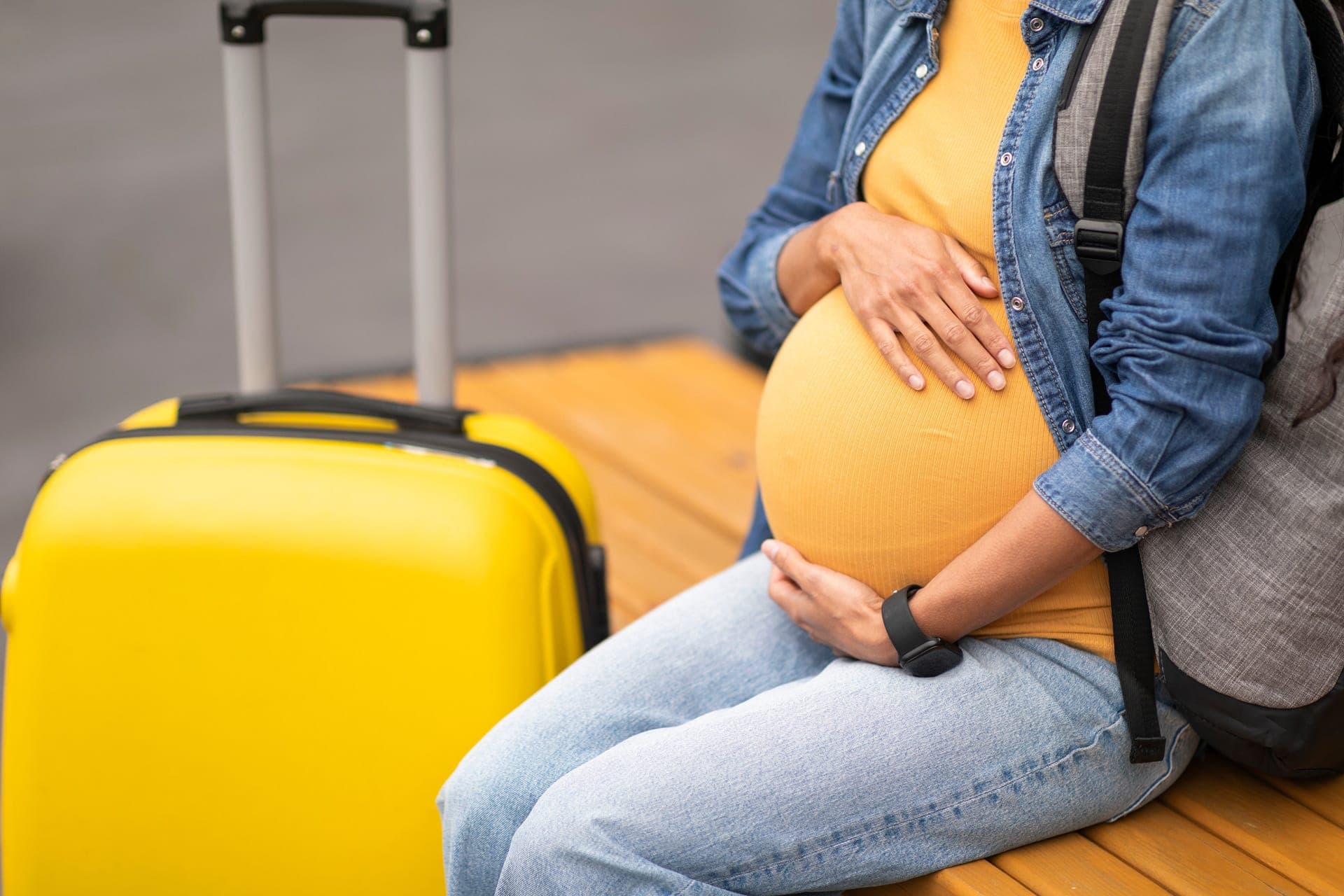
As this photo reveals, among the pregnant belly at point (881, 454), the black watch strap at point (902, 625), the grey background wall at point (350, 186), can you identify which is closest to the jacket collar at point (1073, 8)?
the pregnant belly at point (881, 454)

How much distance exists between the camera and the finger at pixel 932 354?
128 centimetres

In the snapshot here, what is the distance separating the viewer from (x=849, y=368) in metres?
1.36

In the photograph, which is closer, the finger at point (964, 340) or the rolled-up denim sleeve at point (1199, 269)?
the rolled-up denim sleeve at point (1199, 269)

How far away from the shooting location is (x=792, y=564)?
1428 mm

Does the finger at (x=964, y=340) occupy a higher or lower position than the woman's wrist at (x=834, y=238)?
lower

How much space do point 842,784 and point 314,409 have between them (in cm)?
81

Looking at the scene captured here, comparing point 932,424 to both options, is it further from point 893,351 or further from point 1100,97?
point 1100,97

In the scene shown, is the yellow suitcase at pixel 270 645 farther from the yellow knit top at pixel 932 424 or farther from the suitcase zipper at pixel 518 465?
the yellow knit top at pixel 932 424

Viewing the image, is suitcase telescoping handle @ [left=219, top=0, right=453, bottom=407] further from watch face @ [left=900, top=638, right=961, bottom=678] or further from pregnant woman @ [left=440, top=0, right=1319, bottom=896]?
watch face @ [left=900, top=638, right=961, bottom=678]

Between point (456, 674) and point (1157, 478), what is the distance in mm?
785

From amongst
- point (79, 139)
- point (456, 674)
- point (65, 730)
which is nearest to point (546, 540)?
point (456, 674)

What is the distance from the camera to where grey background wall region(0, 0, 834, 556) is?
13.6 feet

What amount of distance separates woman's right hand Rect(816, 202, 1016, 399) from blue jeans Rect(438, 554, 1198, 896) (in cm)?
29

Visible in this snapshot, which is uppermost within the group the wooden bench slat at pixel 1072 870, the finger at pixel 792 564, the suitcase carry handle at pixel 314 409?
the suitcase carry handle at pixel 314 409
